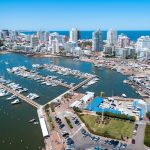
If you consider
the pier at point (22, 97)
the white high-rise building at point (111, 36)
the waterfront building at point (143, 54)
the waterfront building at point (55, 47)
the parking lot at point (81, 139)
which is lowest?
the parking lot at point (81, 139)

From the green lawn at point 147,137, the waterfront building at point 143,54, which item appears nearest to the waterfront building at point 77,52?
the waterfront building at point 143,54

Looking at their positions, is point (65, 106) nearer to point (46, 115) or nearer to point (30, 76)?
point (46, 115)

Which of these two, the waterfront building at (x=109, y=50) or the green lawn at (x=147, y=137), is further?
the waterfront building at (x=109, y=50)

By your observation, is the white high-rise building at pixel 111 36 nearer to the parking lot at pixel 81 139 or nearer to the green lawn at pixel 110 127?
the green lawn at pixel 110 127

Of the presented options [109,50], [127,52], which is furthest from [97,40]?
[127,52]

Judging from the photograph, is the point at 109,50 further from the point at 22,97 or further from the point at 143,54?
the point at 22,97

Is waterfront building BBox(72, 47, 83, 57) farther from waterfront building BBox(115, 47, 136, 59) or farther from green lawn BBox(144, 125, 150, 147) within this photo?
green lawn BBox(144, 125, 150, 147)

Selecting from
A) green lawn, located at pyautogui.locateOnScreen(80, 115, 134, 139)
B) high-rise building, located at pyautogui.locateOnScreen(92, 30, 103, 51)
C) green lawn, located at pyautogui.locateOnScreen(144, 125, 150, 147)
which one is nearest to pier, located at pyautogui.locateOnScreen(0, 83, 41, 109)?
green lawn, located at pyautogui.locateOnScreen(80, 115, 134, 139)

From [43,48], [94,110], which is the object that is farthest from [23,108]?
[43,48]
